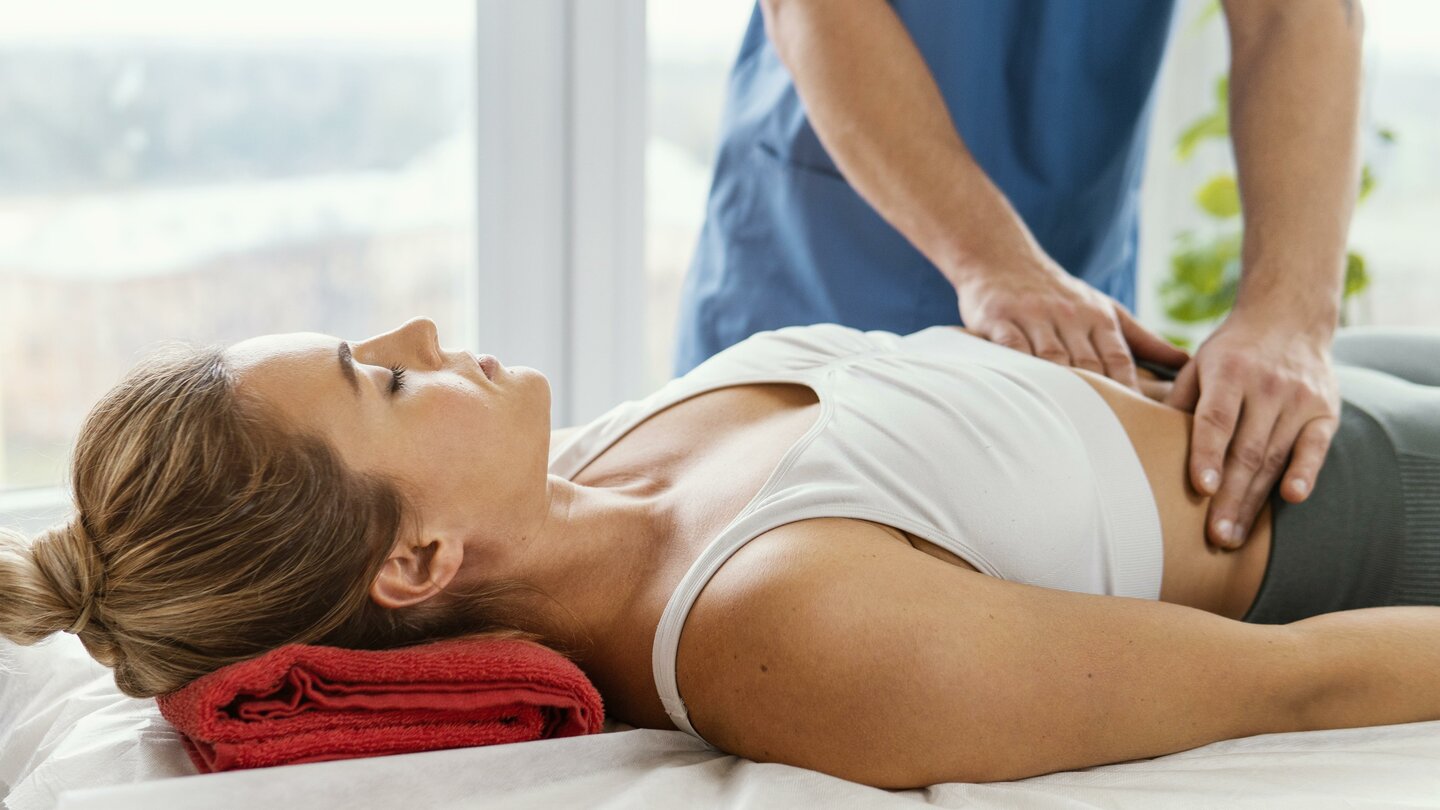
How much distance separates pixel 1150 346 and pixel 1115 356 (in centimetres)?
10

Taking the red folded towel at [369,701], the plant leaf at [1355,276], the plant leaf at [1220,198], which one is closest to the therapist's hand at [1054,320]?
the red folded towel at [369,701]

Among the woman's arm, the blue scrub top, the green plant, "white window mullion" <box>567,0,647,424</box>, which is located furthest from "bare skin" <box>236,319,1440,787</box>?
the green plant

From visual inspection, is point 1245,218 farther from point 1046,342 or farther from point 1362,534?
point 1362,534

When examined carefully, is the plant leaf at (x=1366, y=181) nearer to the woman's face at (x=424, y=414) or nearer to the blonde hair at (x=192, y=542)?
the woman's face at (x=424, y=414)

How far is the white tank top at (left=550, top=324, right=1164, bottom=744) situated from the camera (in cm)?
110

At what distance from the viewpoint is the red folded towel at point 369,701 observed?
0.98 m

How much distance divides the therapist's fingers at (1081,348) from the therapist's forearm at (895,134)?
0.41ft

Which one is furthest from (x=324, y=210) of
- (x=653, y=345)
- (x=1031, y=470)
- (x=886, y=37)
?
(x=1031, y=470)

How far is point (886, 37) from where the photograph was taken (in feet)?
5.38

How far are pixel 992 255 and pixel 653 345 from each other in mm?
1303

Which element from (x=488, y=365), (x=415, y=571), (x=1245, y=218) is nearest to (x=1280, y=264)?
(x=1245, y=218)

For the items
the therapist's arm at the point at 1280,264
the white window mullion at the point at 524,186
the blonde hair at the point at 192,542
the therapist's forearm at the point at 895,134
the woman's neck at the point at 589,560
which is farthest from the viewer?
the white window mullion at the point at 524,186

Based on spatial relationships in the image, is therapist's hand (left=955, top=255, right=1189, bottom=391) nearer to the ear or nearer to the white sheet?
the white sheet

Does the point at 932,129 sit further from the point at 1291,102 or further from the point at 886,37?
the point at 1291,102
